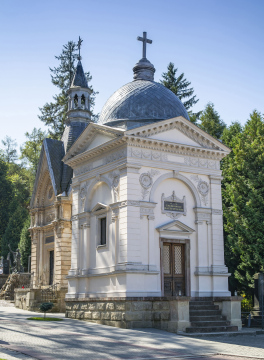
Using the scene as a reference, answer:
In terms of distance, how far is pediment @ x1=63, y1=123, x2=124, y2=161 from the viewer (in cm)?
2281

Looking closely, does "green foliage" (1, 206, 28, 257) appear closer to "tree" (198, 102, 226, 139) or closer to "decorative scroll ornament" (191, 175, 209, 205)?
"tree" (198, 102, 226, 139)

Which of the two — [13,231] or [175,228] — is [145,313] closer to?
[175,228]

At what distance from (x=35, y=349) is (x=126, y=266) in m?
6.94

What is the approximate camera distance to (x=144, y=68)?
27469mm

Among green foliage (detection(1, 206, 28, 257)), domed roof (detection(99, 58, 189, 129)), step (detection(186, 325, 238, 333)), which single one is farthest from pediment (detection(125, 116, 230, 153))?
green foliage (detection(1, 206, 28, 257))

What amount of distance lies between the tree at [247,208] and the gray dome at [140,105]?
19.6 ft

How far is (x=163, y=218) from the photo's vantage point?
879 inches

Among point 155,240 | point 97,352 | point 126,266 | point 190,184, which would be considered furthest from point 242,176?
point 97,352

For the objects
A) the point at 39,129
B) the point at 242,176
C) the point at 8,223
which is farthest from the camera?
the point at 39,129

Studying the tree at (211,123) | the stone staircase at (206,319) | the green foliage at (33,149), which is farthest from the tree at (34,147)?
→ the stone staircase at (206,319)

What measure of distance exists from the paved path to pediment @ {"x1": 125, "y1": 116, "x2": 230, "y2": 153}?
821 centimetres

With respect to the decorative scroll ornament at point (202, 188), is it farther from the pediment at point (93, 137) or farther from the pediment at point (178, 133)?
the pediment at point (93, 137)

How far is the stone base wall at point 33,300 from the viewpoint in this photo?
27.0 meters

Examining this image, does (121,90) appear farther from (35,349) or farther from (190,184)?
(35,349)
